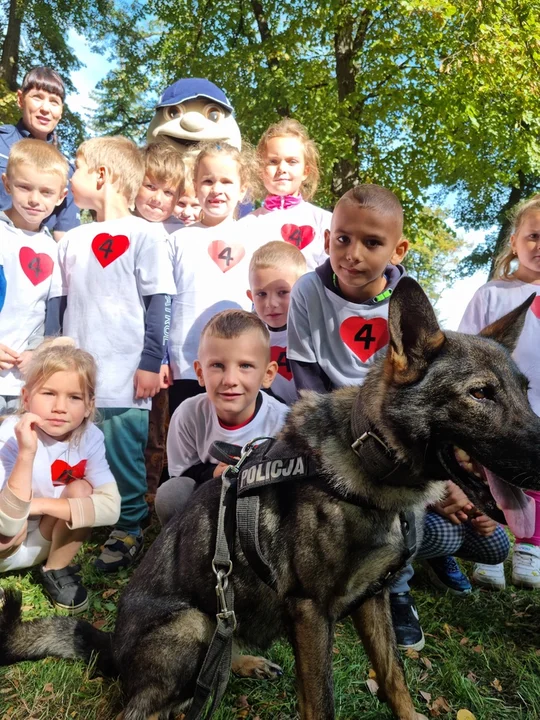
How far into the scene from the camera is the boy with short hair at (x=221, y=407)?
11.5 feet

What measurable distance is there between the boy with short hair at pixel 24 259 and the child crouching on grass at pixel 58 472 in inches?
29.4

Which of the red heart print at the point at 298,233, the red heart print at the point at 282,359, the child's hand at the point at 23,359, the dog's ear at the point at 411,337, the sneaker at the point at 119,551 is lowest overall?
the sneaker at the point at 119,551

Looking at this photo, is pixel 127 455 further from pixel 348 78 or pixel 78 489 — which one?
pixel 348 78

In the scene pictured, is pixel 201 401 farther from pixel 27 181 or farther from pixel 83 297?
pixel 27 181

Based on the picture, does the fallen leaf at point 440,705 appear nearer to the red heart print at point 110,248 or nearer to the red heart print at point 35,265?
the red heart print at point 110,248

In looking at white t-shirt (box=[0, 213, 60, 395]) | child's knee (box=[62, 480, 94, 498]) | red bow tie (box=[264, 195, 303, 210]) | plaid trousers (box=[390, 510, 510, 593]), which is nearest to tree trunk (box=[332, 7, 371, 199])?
red bow tie (box=[264, 195, 303, 210])

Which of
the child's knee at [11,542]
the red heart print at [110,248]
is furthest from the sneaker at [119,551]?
the red heart print at [110,248]

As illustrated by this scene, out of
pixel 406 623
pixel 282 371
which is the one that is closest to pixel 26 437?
pixel 282 371

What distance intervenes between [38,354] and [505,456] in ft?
10.3

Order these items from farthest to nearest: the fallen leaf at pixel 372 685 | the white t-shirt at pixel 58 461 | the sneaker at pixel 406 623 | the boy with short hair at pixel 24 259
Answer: the boy with short hair at pixel 24 259 < the white t-shirt at pixel 58 461 < the sneaker at pixel 406 623 < the fallen leaf at pixel 372 685

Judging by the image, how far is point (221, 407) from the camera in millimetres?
3545

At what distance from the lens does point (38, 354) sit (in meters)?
4.00

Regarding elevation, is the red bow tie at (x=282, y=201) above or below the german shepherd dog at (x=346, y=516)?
above

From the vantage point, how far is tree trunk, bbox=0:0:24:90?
658 inches
